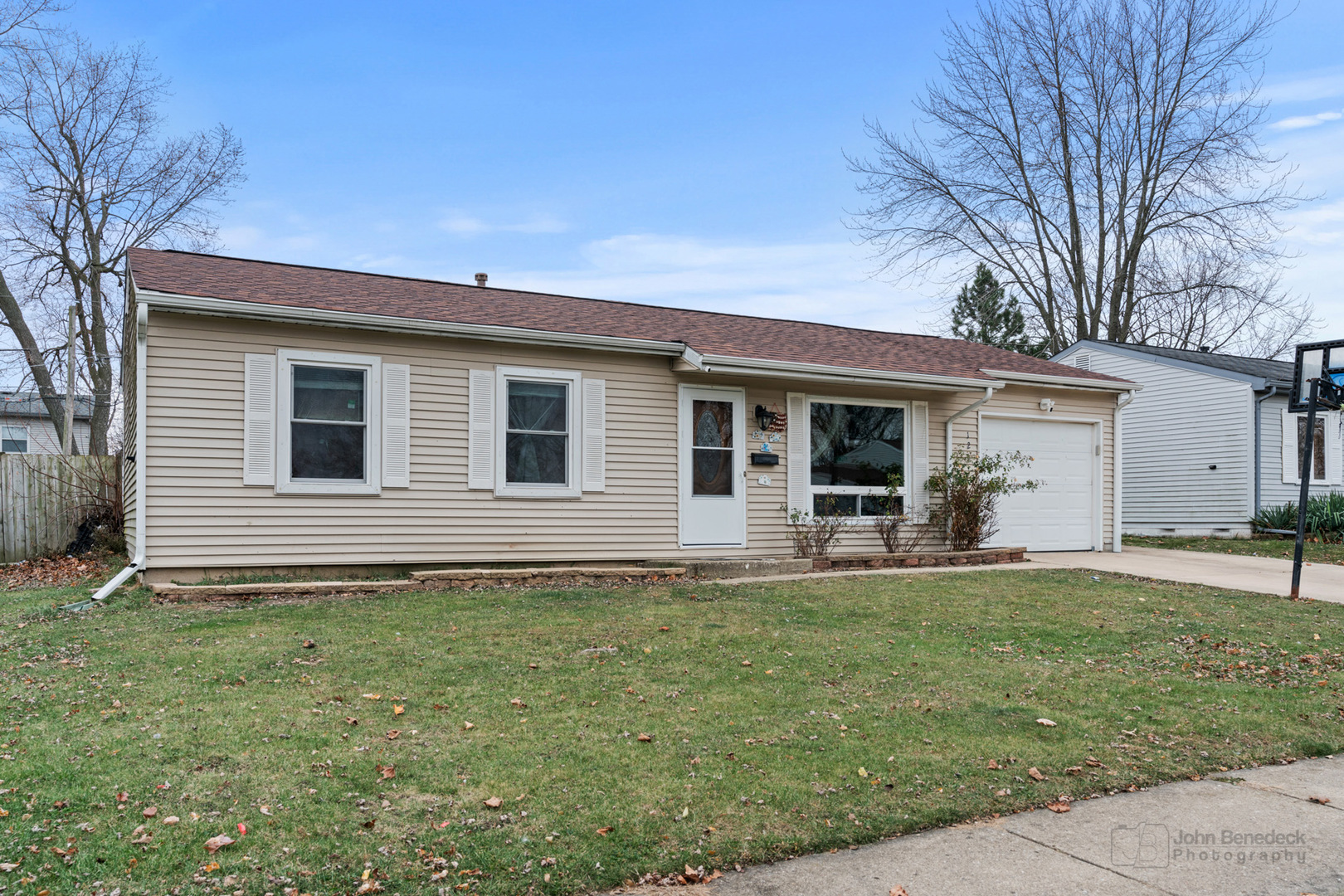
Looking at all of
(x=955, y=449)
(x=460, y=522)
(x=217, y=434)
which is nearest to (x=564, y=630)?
(x=460, y=522)

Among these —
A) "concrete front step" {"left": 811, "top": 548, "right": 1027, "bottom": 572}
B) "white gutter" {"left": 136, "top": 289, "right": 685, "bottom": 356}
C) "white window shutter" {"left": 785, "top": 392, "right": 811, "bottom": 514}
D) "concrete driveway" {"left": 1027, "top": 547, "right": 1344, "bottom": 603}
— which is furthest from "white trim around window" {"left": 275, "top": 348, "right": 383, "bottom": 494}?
"concrete driveway" {"left": 1027, "top": 547, "right": 1344, "bottom": 603}

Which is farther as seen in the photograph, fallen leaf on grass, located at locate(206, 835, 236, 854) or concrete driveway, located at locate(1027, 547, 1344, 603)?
concrete driveway, located at locate(1027, 547, 1344, 603)

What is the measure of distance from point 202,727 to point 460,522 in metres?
5.93

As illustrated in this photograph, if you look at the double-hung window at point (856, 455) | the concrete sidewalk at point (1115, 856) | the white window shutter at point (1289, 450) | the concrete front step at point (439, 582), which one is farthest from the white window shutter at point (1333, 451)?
the concrete sidewalk at point (1115, 856)

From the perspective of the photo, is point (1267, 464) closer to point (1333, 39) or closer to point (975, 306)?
point (1333, 39)

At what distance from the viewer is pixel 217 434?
9.33m

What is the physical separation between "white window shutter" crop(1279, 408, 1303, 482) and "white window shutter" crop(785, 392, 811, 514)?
40.0 feet

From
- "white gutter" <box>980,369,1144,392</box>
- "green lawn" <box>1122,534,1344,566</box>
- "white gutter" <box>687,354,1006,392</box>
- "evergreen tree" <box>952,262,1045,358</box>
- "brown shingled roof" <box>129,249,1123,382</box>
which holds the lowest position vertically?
"green lawn" <box>1122,534,1344,566</box>

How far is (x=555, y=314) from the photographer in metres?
11.9

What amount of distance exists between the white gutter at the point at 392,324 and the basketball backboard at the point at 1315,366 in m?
6.68

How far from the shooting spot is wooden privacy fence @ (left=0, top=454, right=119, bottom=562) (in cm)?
1373

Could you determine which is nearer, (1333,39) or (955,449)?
(955,449)

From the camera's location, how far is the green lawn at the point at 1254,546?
14500 mm

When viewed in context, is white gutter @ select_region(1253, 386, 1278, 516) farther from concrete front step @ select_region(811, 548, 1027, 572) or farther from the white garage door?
concrete front step @ select_region(811, 548, 1027, 572)
